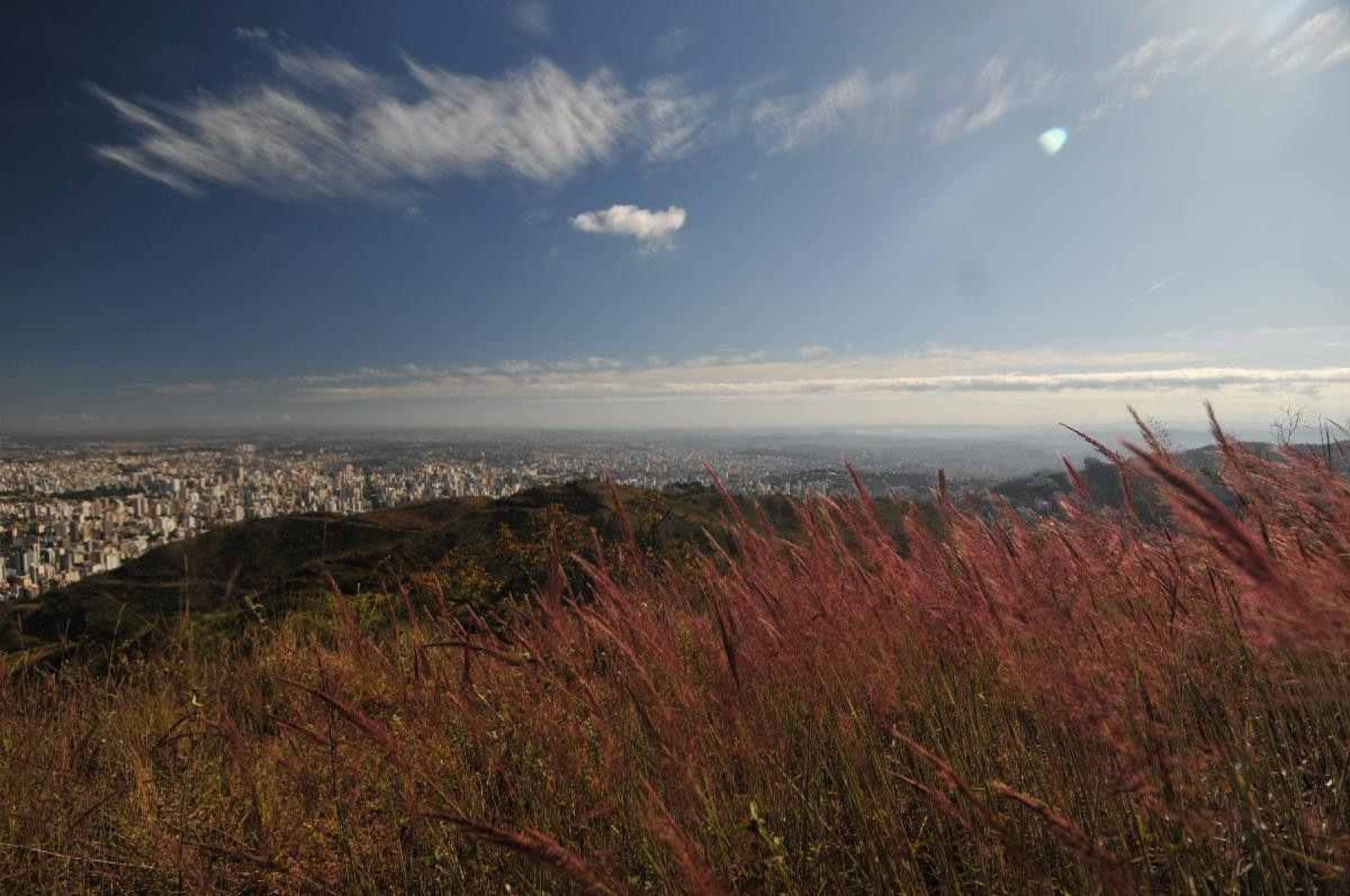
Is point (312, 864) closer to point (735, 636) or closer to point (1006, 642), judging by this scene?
point (735, 636)

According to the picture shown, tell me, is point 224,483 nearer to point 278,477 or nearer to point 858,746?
point 278,477

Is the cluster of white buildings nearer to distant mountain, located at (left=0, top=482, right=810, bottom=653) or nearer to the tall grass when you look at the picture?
the tall grass

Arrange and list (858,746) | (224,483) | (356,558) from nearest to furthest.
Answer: (858,746) < (356,558) < (224,483)

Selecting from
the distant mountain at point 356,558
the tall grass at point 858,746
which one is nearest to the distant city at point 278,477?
the tall grass at point 858,746

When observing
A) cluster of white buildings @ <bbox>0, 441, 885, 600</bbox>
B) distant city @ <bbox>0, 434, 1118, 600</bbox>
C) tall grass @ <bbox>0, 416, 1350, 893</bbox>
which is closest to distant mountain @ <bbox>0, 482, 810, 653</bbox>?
distant city @ <bbox>0, 434, 1118, 600</bbox>

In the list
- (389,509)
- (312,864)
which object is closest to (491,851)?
(312,864)

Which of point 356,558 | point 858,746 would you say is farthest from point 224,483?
point 858,746
